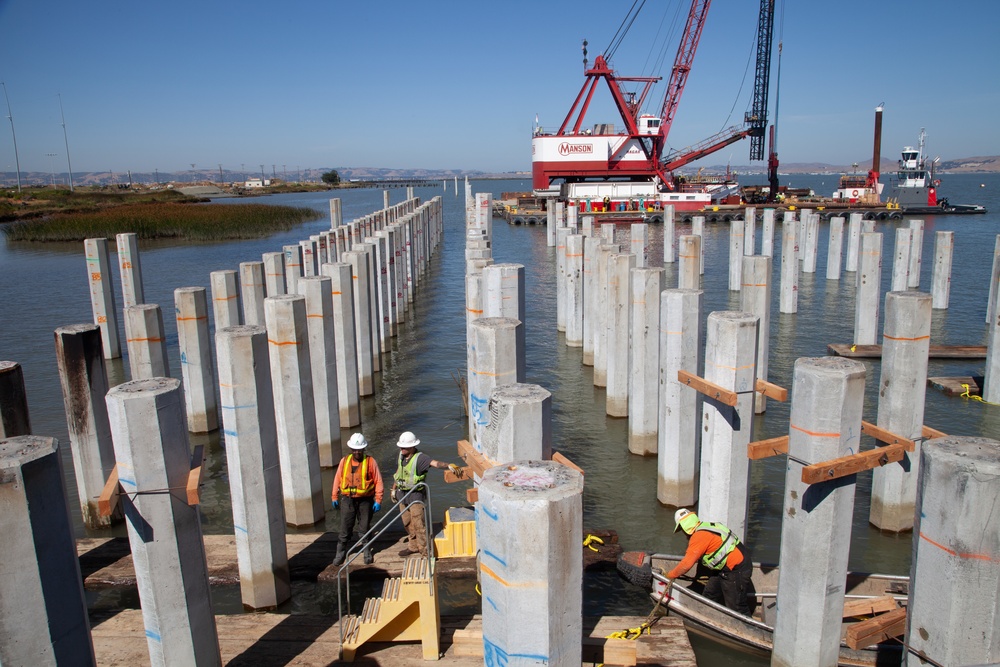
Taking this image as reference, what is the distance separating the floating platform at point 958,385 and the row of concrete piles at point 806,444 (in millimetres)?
1816

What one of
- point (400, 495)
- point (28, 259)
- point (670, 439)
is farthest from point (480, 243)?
point (28, 259)

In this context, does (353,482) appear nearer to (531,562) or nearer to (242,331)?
(242,331)

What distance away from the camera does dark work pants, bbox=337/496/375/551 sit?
815 centimetres

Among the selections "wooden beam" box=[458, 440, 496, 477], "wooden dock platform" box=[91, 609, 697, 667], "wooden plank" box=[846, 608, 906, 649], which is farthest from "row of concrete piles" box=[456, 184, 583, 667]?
"wooden plank" box=[846, 608, 906, 649]

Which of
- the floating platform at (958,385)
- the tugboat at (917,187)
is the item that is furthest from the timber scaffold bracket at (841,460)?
the tugboat at (917,187)

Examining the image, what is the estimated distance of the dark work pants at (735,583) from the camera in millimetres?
7176

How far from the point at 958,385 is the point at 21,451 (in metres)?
16.0

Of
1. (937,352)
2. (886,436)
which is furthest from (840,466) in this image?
(937,352)

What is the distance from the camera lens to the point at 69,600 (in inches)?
185

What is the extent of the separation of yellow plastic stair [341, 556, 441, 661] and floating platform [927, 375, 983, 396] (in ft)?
42.0

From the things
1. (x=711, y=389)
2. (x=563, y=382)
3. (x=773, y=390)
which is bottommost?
(x=563, y=382)

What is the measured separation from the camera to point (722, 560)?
7.14m

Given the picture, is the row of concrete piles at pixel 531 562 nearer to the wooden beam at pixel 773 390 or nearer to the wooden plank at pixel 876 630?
→ the wooden plank at pixel 876 630

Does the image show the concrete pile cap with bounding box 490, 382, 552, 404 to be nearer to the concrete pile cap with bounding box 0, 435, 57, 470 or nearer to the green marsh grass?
the concrete pile cap with bounding box 0, 435, 57, 470
